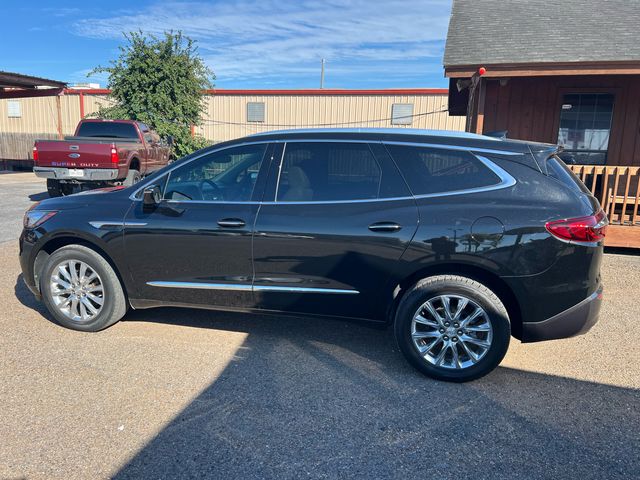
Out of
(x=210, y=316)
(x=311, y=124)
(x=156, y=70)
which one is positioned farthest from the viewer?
(x=311, y=124)

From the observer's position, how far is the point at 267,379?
3.67 meters

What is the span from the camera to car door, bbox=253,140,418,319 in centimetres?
376

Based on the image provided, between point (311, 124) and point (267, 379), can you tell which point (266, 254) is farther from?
Answer: point (311, 124)

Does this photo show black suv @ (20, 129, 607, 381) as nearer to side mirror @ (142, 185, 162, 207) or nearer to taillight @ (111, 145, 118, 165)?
side mirror @ (142, 185, 162, 207)

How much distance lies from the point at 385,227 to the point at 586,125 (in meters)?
8.03

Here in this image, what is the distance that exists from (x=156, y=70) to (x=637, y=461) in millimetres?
18566

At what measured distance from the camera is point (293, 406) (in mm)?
3311

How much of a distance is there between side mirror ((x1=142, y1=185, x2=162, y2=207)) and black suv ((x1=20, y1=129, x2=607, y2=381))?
2 cm

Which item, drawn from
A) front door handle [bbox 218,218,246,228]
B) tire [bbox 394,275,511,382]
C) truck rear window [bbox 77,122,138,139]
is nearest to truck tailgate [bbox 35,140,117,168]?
truck rear window [bbox 77,122,138,139]

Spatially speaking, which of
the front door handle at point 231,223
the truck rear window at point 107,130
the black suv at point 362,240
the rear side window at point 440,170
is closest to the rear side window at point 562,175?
the black suv at point 362,240

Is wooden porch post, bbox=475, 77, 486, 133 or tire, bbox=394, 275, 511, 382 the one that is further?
wooden porch post, bbox=475, 77, 486, 133

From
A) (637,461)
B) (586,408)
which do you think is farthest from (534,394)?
(637,461)

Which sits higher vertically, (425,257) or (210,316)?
(425,257)

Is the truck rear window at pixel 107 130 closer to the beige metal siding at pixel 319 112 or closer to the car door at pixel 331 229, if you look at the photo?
the beige metal siding at pixel 319 112
